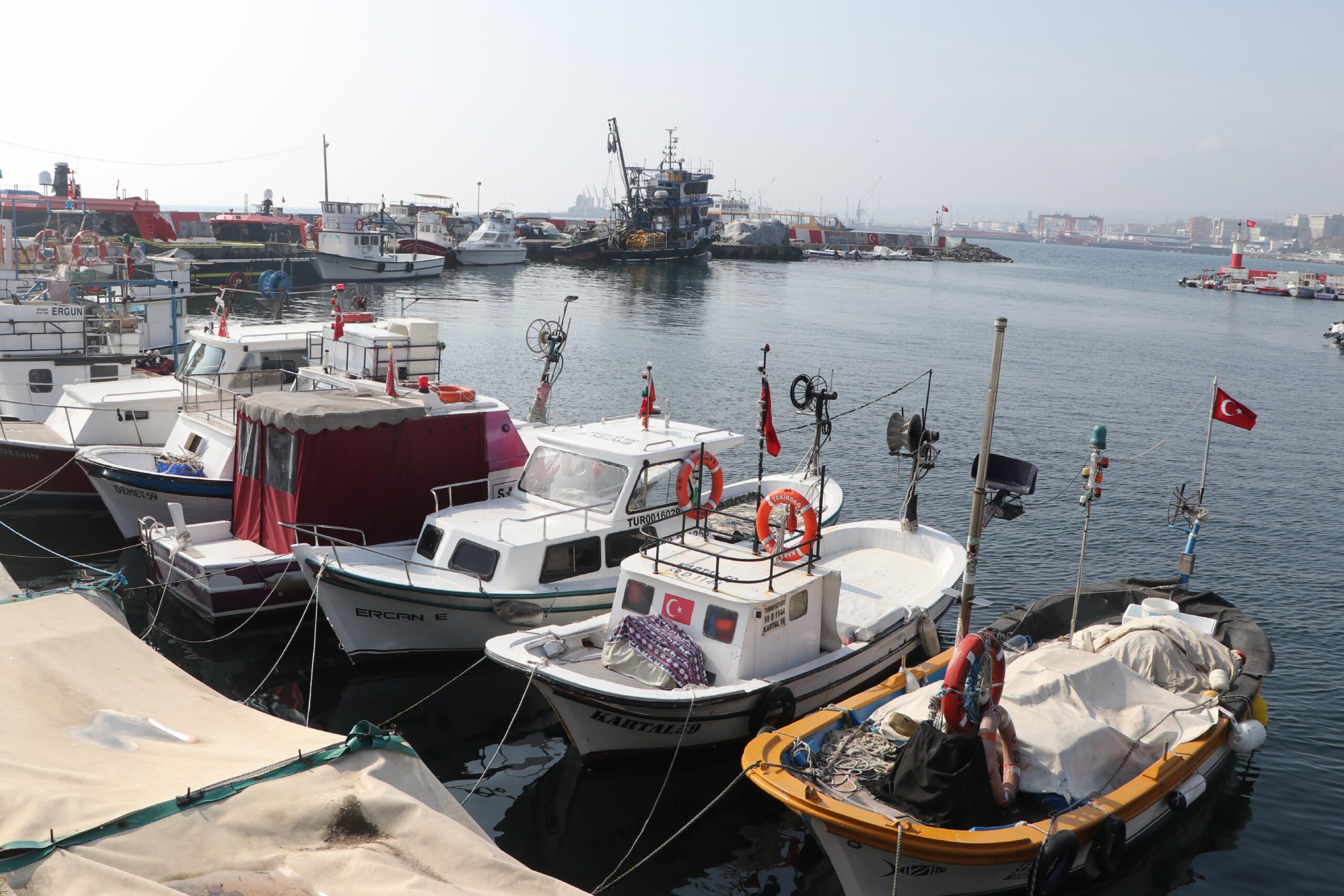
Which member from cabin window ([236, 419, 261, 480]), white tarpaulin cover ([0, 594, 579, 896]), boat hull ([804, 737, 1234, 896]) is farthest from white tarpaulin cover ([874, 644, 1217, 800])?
cabin window ([236, 419, 261, 480])

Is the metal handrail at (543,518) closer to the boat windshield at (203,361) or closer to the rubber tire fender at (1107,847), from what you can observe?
the rubber tire fender at (1107,847)

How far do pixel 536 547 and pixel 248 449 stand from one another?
567cm

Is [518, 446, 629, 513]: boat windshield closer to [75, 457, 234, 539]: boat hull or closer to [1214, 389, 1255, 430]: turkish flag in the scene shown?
[75, 457, 234, 539]: boat hull

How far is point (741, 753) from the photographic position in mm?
12664

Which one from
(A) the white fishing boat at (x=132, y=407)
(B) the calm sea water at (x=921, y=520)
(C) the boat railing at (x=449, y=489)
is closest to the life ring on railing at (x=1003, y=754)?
(B) the calm sea water at (x=921, y=520)

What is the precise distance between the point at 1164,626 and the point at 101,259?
117 ft

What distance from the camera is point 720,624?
12250mm

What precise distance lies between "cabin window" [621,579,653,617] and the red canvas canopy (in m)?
5.48

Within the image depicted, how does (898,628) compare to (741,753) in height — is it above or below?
above

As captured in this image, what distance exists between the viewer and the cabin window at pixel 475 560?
48.1 feet

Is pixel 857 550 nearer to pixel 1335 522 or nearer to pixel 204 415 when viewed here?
pixel 204 415

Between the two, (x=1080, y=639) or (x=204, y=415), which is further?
(x=204, y=415)

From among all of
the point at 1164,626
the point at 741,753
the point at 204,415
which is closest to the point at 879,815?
the point at 741,753

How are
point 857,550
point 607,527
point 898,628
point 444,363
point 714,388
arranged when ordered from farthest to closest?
point 444,363 < point 714,388 < point 857,550 < point 607,527 < point 898,628
